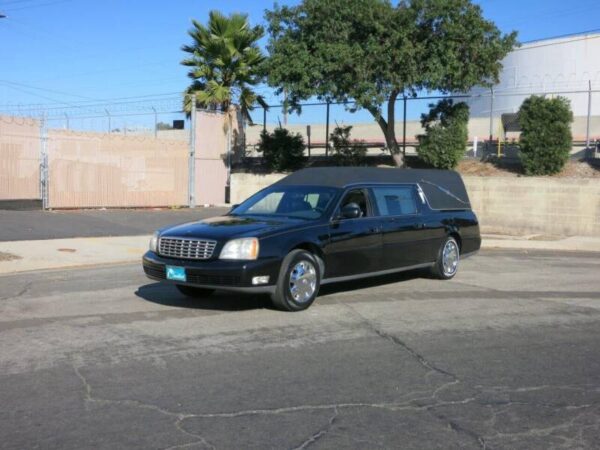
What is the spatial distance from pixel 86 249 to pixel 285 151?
1299 cm

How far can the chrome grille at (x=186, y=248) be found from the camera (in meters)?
7.86

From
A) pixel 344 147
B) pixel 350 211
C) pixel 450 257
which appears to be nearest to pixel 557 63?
pixel 344 147

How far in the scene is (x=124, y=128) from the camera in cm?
2506

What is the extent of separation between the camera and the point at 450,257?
11.1m

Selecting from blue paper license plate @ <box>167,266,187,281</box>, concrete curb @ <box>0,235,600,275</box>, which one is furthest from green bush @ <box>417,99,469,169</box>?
blue paper license plate @ <box>167,266,187,281</box>

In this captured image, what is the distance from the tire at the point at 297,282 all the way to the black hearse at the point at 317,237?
0.04ft

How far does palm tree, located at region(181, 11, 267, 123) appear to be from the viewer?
2559cm

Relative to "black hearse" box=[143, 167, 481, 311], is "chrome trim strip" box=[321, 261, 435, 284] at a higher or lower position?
lower

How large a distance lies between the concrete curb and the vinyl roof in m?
4.78

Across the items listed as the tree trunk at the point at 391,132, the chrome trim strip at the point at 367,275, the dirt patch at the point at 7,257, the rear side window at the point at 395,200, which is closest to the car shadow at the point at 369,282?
the chrome trim strip at the point at 367,275

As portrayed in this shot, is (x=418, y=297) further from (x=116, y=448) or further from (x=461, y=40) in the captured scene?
(x=461, y=40)

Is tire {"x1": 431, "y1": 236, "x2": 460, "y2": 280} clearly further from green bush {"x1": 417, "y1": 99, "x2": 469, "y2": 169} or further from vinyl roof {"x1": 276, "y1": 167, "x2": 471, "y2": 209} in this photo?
green bush {"x1": 417, "y1": 99, "x2": 469, "y2": 169}

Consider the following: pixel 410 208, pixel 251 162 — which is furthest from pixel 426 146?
pixel 410 208

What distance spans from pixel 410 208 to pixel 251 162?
1842cm
